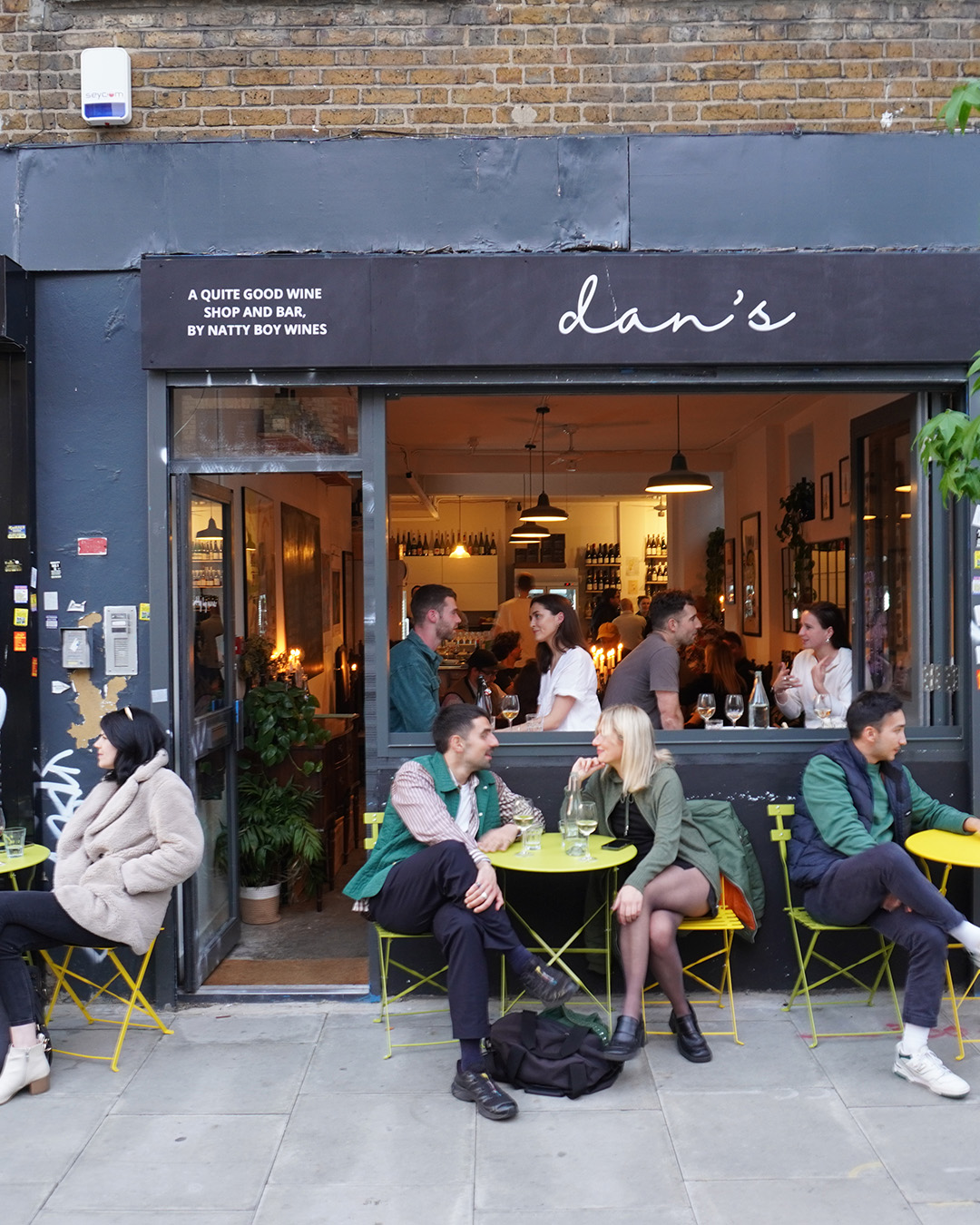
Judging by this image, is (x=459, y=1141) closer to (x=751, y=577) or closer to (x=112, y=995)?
(x=112, y=995)

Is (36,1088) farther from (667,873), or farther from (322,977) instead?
(667,873)

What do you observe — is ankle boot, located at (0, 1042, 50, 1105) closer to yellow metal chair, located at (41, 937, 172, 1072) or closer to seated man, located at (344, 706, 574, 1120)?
yellow metal chair, located at (41, 937, 172, 1072)

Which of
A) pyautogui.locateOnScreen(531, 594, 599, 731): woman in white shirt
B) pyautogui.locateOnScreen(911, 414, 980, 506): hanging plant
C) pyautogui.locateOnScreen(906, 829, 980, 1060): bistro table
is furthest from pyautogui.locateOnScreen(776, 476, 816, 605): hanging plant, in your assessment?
pyautogui.locateOnScreen(911, 414, 980, 506): hanging plant

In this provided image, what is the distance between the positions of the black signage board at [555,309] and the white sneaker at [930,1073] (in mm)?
2781

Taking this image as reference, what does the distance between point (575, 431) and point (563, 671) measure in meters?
5.29

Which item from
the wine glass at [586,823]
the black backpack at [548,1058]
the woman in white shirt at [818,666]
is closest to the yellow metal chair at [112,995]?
the black backpack at [548,1058]

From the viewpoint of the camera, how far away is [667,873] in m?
4.46

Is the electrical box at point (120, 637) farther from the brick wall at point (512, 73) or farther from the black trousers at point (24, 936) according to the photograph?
the brick wall at point (512, 73)

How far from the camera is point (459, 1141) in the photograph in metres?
3.82

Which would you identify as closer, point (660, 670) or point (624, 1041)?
point (624, 1041)

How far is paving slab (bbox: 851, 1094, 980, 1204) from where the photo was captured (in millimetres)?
3457

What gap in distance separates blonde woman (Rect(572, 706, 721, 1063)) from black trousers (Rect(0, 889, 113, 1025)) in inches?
75.9

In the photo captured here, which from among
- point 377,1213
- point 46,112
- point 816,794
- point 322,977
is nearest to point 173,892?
point 322,977

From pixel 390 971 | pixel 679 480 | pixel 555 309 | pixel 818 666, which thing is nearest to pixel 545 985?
pixel 390 971
